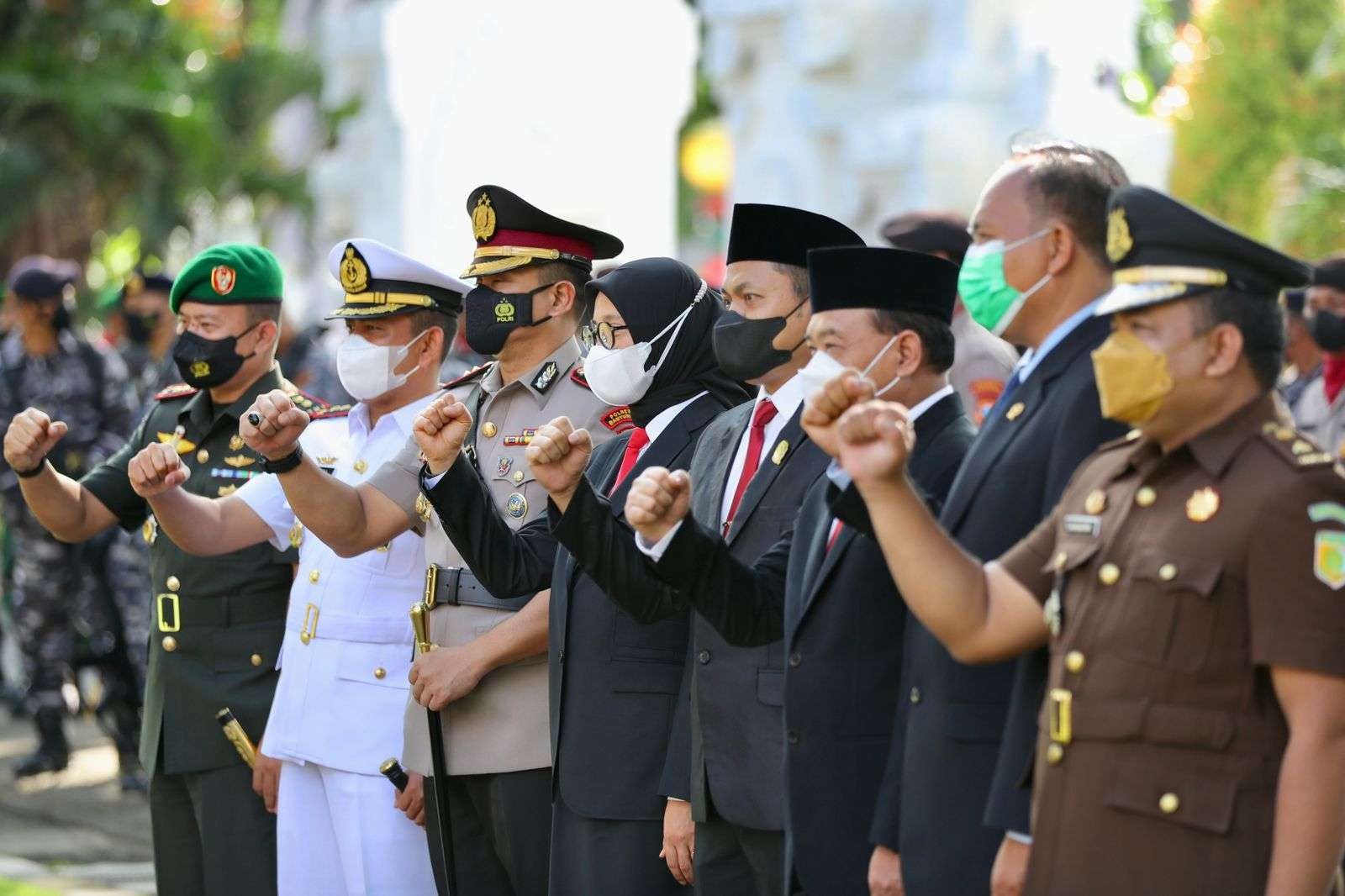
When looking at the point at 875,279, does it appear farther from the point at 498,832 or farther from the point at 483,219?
the point at 498,832

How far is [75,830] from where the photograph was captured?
30.6 ft

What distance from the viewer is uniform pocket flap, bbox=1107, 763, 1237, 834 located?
10.8ft

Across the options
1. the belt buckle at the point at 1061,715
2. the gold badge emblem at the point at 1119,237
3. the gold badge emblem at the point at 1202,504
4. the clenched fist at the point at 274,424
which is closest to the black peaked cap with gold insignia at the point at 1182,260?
the gold badge emblem at the point at 1119,237

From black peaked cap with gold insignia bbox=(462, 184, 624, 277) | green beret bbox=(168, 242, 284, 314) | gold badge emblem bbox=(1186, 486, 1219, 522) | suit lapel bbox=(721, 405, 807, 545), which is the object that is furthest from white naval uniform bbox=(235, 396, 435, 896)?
gold badge emblem bbox=(1186, 486, 1219, 522)

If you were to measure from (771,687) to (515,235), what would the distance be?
1668 millimetres

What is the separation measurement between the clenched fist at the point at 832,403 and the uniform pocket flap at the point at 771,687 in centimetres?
118

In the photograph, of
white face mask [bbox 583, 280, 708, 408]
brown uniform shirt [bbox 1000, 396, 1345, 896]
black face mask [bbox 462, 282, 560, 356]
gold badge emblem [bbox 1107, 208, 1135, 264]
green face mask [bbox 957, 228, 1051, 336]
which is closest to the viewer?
brown uniform shirt [bbox 1000, 396, 1345, 896]

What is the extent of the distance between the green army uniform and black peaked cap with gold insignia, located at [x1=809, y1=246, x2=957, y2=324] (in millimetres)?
2453

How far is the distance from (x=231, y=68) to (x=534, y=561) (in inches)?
690

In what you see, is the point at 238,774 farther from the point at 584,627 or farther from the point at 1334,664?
the point at 1334,664

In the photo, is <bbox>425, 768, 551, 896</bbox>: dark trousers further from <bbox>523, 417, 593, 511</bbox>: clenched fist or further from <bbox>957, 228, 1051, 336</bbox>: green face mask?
<bbox>957, 228, 1051, 336</bbox>: green face mask

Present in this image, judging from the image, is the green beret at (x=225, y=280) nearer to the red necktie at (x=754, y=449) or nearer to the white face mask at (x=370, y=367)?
the white face mask at (x=370, y=367)

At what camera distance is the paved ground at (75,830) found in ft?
26.9

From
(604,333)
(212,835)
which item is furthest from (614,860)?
(212,835)
